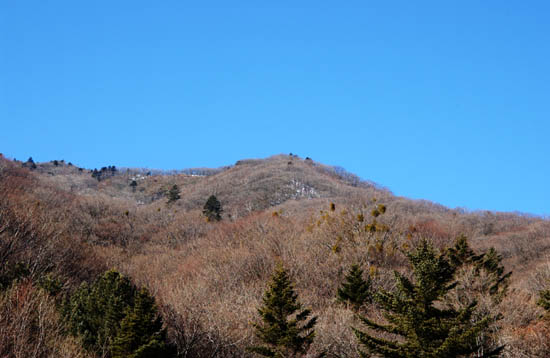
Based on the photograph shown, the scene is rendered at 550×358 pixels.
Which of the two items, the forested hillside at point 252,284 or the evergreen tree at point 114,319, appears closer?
the forested hillside at point 252,284

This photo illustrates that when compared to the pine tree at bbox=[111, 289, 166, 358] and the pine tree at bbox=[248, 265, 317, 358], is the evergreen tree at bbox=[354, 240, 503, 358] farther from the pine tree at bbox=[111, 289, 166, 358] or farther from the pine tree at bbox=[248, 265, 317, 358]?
the pine tree at bbox=[111, 289, 166, 358]

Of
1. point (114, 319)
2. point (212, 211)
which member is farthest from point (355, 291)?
point (212, 211)

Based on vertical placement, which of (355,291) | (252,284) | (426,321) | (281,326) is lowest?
(281,326)

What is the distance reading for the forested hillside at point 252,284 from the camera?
16.6 meters

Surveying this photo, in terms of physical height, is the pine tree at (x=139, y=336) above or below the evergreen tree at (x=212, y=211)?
below

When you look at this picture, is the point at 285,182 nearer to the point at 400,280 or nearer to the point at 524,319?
the point at 524,319

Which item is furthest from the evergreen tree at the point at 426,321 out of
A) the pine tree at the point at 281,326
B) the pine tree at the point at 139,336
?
the pine tree at the point at 139,336

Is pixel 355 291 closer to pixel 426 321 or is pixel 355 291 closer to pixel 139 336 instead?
pixel 139 336

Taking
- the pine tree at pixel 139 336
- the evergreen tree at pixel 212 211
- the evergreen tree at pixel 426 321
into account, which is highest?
the evergreen tree at pixel 212 211

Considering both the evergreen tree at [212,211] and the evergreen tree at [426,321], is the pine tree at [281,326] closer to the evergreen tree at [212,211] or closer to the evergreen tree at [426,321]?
the evergreen tree at [426,321]

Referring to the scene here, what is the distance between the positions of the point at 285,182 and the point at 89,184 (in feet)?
197

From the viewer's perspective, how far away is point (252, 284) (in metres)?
34.5

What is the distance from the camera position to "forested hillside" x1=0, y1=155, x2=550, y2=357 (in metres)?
16.6

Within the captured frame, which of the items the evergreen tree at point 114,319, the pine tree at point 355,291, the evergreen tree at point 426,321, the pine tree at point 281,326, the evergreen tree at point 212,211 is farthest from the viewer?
the evergreen tree at point 212,211
